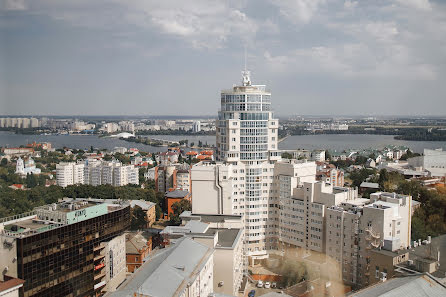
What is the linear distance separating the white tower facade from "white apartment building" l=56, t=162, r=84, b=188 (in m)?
8.96

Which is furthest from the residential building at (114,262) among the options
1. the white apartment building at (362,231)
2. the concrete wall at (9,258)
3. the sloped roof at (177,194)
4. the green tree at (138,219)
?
the sloped roof at (177,194)

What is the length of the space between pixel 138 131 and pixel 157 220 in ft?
123

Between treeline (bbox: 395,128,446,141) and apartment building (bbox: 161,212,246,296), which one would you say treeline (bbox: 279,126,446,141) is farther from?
apartment building (bbox: 161,212,246,296)

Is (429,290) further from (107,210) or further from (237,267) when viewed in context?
(107,210)

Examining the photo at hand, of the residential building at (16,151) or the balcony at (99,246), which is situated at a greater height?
the residential building at (16,151)

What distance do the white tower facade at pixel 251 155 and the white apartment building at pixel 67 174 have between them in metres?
8.96

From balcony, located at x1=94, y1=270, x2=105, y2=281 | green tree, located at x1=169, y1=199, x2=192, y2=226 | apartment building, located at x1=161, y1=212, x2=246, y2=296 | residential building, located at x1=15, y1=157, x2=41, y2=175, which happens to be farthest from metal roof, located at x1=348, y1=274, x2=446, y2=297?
residential building, located at x1=15, y1=157, x2=41, y2=175

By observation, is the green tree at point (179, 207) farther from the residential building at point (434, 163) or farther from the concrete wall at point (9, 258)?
the residential building at point (434, 163)

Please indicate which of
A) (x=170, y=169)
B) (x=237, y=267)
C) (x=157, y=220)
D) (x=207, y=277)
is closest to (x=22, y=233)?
(x=207, y=277)

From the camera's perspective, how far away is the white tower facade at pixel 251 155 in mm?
7363

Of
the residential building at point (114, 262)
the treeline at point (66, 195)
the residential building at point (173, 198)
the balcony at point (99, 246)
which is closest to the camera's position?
the balcony at point (99, 246)

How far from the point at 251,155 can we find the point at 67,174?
31.0 ft

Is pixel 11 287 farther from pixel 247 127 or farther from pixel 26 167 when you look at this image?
pixel 26 167

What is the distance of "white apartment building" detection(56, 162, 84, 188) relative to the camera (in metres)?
14.6
